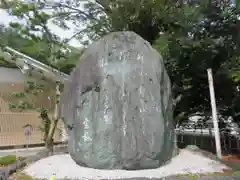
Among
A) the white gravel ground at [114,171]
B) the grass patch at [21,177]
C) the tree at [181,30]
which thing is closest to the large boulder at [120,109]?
the white gravel ground at [114,171]

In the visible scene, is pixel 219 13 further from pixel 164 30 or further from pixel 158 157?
pixel 158 157

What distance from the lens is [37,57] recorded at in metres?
13.5

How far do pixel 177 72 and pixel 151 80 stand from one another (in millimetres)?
5268

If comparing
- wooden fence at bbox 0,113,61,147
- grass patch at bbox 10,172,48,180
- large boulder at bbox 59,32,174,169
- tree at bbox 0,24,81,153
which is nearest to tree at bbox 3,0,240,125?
Answer: tree at bbox 0,24,81,153

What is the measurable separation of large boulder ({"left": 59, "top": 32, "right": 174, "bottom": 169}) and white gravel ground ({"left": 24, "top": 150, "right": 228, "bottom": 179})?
0.20 meters

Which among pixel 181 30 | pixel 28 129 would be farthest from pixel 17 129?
pixel 181 30

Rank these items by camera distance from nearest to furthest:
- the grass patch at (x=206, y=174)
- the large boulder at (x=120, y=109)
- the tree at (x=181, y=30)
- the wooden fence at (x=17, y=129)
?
the grass patch at (x=206, y=174), the large boulder at (x=120, y=109), the tree at (x=181, y=30), the wooden fence at (x=17, y=129)

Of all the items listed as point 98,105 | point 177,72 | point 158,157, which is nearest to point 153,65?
point 98,105

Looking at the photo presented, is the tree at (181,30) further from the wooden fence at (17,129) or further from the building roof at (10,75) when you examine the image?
the wooden fence at (17,129)

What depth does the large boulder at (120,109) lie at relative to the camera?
7.15m

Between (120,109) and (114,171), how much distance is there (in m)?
1.33

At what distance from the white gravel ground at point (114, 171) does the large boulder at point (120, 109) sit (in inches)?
8.1

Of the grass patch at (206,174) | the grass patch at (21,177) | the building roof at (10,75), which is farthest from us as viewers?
the building roof at (10,75)

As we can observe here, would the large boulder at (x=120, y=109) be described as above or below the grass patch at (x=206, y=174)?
above
